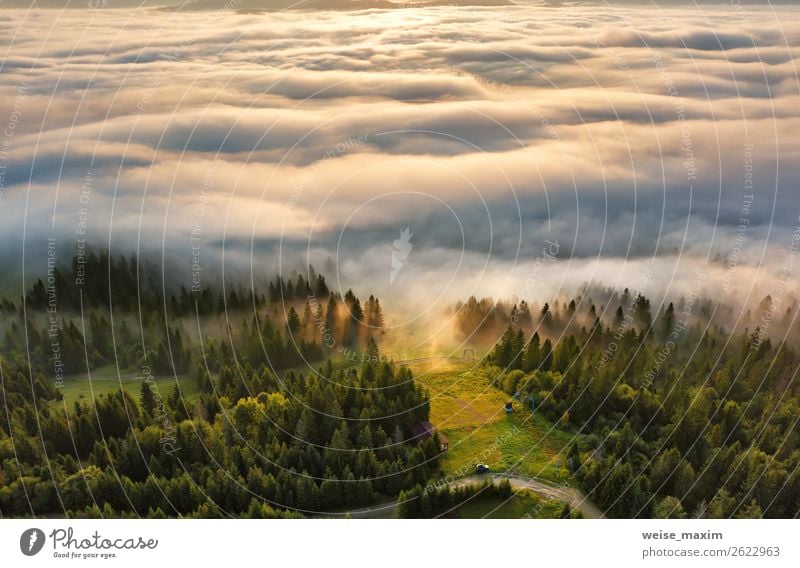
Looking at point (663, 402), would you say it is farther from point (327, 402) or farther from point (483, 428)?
point (327, 402)

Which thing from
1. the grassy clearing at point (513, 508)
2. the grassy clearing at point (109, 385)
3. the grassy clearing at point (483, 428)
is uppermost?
the grassy clearing at point (109, 385)

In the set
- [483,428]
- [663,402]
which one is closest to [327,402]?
[483,428]

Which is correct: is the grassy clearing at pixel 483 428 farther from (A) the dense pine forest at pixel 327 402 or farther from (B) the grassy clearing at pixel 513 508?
(B) the grassy clearing at pixel 513 508

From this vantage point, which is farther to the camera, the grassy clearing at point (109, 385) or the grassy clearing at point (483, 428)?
the grassy clearing at point (109, 385)

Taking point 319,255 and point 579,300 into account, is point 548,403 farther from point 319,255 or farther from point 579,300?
point 319,255

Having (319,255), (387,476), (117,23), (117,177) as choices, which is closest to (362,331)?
(319,255)

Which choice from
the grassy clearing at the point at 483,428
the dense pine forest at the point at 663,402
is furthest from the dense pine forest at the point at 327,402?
the grassy clearing at the point at 483,428

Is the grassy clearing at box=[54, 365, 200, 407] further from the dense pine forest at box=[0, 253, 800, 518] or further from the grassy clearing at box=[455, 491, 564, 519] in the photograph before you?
the grassy clearing at box=[455, 491, 564, 519]
